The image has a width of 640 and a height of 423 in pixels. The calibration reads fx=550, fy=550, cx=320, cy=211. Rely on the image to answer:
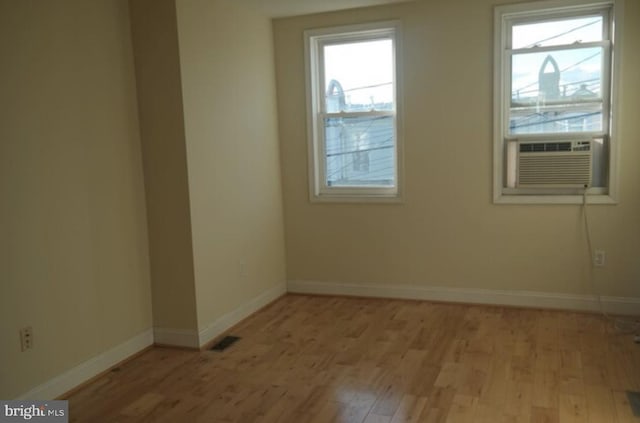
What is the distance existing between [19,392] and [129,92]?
185 centimetres

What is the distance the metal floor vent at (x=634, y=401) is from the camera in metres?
2.62

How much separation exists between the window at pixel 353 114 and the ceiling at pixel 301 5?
7.8 inches

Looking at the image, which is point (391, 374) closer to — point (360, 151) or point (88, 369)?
point (88, 369)

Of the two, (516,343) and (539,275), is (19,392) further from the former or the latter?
(539,275)

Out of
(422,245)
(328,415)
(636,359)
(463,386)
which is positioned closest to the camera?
(328,415)

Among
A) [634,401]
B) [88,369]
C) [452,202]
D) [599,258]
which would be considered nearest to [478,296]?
[452,202]

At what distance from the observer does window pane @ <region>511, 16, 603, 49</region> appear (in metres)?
3.98

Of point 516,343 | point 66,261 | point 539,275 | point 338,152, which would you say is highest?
point 338,152

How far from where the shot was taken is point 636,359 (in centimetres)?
322

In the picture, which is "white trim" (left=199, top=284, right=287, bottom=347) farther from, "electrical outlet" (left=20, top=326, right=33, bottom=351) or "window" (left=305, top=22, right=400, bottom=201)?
"electrical outlet" (left=20, top=326, right=33, bottom=351)

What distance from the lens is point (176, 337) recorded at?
3.70 metres

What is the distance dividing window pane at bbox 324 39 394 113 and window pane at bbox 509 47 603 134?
3.28 ft

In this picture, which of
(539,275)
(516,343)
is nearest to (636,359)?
(516,343)

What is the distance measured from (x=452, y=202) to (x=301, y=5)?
6.37ft
